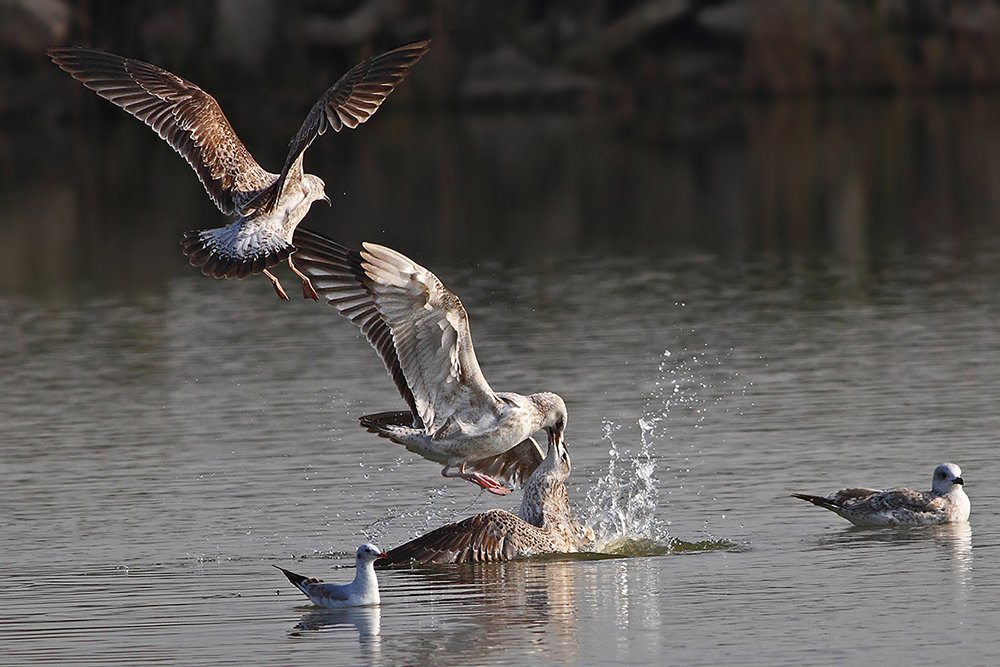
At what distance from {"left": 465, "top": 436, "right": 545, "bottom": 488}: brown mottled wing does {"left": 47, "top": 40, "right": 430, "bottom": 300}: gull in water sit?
5.62 feet

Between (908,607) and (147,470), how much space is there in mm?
6140

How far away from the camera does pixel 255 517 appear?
529 inches

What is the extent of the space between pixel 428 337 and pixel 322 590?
1.55m

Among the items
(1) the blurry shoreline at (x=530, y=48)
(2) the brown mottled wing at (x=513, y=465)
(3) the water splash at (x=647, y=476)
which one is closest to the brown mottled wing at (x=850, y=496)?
(3) the water splash at (x=647, y=476)

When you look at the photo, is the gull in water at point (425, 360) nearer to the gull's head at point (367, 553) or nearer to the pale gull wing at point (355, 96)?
the pale gull wing at point (355, 96)

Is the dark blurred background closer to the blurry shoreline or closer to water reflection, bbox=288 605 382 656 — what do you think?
the blurry shoreline

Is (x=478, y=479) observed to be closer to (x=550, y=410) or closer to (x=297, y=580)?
(x=550, y=410)

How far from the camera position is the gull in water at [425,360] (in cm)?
1167

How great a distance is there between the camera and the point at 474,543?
486 inches

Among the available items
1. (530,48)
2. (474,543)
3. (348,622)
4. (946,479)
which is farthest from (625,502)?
(530,48)

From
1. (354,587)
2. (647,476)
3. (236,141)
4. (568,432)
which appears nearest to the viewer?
(354,587)

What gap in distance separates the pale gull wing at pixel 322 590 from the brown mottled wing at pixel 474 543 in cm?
112

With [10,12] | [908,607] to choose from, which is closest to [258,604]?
[908,607]

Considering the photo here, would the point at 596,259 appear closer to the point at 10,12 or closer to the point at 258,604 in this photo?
the point at 258,604
